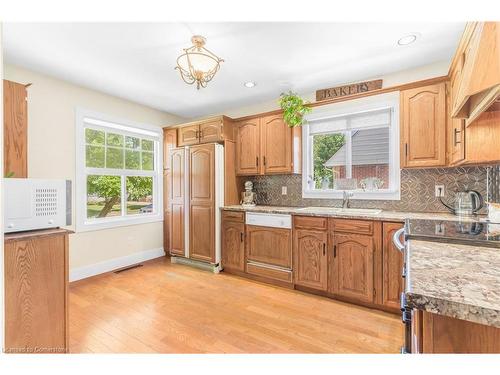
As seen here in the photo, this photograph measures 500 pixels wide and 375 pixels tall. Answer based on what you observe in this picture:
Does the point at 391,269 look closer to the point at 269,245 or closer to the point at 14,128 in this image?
the point at 269,245

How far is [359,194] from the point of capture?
2891 mm

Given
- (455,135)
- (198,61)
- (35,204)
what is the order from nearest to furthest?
(35,204)
(198,61)
(455,135)

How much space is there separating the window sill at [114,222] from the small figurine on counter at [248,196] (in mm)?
1538

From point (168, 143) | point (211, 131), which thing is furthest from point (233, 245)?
point (168, 143)

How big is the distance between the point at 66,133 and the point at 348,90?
352 centimetres

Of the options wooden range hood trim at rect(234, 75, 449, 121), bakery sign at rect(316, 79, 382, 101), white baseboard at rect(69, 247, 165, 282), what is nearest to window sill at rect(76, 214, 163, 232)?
white baseboard at rect(69, 247, 165, 282)

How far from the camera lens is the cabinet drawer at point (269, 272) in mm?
2760

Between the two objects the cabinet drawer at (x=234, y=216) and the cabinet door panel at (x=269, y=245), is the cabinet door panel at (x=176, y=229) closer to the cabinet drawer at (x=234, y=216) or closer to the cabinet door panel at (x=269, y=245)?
the cabinet drawer at (x=234, y=216)

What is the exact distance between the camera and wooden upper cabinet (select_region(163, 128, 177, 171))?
3.89 m

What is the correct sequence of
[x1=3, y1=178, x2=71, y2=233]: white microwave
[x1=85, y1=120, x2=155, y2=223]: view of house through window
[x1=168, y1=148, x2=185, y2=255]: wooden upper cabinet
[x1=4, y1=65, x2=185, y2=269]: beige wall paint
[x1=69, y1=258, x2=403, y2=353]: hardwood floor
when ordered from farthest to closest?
[x1=168, y1=148, x2=185, y2=255]: wooden upper cabinet → [x1=85, y1=120, x2=155, y2=223]: view of house through window → [x1=4, y1=65, x2=185, y2=269]: beige wall paint → [x1=69, y1=258, x2=403, y2=353]: hardwood floor → [x1=3, y1=178, x2=71, y2=233]: white microwave

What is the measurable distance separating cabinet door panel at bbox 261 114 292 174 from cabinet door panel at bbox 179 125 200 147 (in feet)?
3.43

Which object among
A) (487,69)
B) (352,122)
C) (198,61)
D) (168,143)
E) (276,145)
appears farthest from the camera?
(168,143)

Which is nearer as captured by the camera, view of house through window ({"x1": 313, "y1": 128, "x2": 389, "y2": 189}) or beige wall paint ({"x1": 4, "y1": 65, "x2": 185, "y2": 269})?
beige wall paint ({"x1": 4, "y1": 65, "x2": 185, "y2": 269})

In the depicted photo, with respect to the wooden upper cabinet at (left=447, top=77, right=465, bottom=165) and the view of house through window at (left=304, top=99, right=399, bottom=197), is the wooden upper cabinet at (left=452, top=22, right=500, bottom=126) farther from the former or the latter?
the view of house through window at (left=304, top=99, right=399, bottom=197)
